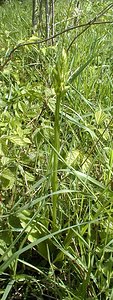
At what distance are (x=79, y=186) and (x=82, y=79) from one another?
30.0 inches

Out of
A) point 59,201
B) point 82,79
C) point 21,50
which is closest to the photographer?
point 59,201

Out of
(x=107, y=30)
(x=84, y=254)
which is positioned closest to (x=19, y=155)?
(x=84, y=254)

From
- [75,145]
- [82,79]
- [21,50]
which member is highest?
[21,50]

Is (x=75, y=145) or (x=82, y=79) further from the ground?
(x=82, y=79)

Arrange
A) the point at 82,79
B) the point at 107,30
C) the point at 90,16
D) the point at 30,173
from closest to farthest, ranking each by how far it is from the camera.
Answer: the point at 30,173 < the point at 82,79 < the point at 107,30 < the point at 90,16

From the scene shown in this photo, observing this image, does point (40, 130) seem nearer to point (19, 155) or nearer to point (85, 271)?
point (19, 155)

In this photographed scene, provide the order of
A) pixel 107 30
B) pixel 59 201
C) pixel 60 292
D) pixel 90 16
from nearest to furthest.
A: pixel 60 292 < pixel 59 201 < pixel 107 30 < pixel 90 16

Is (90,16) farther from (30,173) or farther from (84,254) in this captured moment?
(84,254)

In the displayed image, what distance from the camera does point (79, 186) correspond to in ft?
3.91

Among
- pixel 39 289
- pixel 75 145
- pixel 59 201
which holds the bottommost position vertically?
pixel 39 289

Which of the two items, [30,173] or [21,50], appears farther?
[21,50]

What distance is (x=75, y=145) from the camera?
4.35 feet

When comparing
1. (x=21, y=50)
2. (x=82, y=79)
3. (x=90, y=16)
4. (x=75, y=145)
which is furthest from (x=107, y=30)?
(x=75, y=145)

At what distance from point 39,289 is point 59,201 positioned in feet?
0.69
